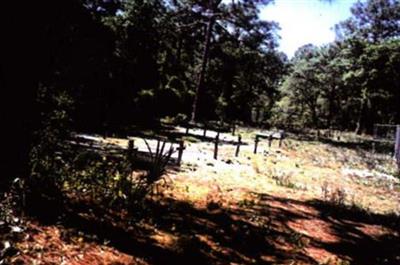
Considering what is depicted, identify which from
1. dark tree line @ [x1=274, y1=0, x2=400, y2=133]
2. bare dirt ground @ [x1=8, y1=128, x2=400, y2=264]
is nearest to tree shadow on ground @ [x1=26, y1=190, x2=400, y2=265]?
bare dirt ground @ [x1=8, y1=128, x2=400, y2=264]

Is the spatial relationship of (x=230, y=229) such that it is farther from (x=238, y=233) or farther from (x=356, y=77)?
(x=356, y=77)

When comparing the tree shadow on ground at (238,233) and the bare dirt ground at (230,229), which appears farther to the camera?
the tree shadow on ground at (238,233)

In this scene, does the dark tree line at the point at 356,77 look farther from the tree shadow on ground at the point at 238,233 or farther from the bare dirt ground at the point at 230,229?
the tree shadow on ground at the point at 238,233

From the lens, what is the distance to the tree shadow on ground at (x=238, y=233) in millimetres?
7754

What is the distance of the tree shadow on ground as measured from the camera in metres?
7.75

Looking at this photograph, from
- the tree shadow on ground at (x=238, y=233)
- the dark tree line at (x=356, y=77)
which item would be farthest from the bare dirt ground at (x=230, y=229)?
the dark tree line at (x=356, y=77)

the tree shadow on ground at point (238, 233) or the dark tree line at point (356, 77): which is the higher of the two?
the dark tree line at point (356, 77)

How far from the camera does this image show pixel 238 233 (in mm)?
9086

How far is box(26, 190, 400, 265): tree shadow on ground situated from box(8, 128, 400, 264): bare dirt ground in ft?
0.05

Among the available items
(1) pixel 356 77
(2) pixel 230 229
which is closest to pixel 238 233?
(2) pixel 230 229

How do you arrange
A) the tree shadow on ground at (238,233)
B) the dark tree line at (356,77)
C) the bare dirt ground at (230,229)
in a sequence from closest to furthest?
the bare dirt ground at (230,229) → the tree shadow on ground at (238,233) → the dark tree line at (356,77)

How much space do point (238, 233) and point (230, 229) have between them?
0.70 feet

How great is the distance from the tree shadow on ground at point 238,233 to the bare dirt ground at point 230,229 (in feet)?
0.05

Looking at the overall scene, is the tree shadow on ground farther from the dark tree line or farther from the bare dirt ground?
the dark tree line
